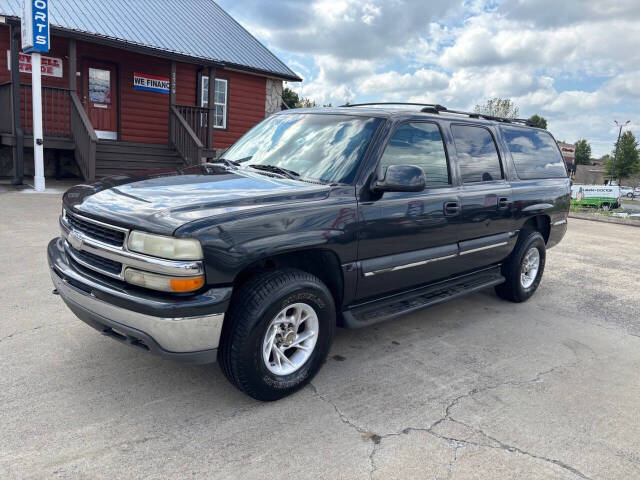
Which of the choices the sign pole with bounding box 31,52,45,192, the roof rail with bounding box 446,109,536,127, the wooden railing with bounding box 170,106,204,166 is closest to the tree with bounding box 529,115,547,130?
the roof rail with bounding box 446,109,536,127

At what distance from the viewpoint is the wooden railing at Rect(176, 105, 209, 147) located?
48.6ft

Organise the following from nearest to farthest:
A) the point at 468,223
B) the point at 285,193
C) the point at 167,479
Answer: the point at 167,479 → the point at 285,193 → the point at 468,223

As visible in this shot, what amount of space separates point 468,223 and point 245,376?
2444 millimetres

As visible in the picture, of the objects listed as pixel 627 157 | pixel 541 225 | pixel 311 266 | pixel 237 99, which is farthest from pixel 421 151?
pixel 627 157

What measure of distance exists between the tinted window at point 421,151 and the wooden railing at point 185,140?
933 cm

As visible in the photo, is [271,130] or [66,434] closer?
[66,434]

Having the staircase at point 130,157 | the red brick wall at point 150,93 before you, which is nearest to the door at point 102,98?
the red brick wall at point 150,93

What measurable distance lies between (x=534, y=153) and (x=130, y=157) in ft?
33.7

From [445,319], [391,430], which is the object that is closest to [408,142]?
[445,319]

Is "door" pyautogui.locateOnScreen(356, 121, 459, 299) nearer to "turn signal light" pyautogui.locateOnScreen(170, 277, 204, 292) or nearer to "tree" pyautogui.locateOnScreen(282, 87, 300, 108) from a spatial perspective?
"turn signal light" pyautogui.locateOnScreen(170, 277, 204, 292)

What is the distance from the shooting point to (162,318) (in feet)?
8.59

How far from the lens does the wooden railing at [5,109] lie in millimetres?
11719

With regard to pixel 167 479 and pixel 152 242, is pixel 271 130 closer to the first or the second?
pixel 152 242

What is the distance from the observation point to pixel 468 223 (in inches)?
171
